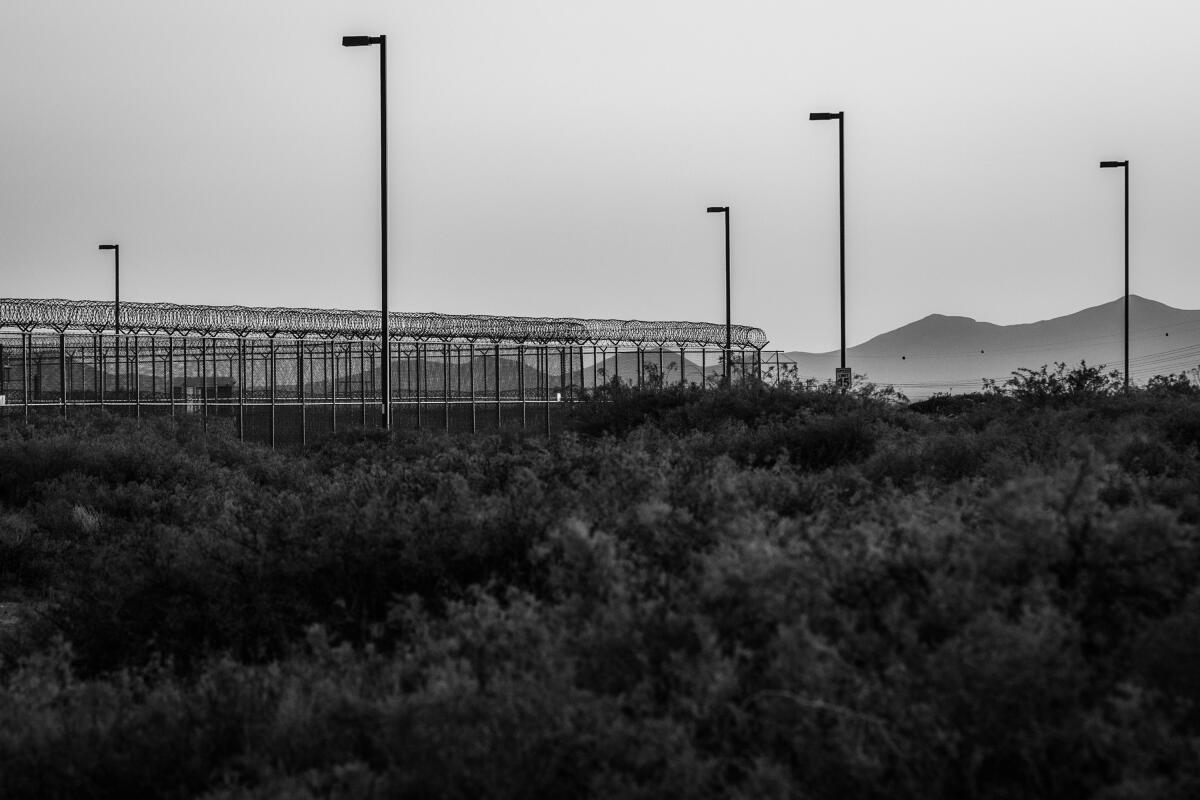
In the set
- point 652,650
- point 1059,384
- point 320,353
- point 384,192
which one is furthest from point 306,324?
point 652,650

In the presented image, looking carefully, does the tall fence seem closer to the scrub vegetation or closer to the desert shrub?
the desert shrub

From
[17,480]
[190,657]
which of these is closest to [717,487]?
[190,657]

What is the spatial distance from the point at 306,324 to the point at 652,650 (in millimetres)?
34824

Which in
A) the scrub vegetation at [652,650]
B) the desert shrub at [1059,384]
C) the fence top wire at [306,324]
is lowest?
the scrub vegetation at [652,650]

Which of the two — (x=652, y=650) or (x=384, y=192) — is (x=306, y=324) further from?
(x=652, y=650)

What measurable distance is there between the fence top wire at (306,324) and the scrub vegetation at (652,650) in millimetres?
26114

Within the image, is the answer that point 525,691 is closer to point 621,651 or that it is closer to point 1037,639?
point 621,651

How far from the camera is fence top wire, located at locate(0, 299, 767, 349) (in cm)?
3509

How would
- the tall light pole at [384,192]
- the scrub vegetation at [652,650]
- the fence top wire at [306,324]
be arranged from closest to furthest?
the scrub vegetation at [652,650] → the tall light pole at [384,192] → the fence top wire at [306,324]

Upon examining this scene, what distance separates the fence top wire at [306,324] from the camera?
115ft

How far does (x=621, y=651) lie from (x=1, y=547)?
12506mm

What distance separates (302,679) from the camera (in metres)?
6.98

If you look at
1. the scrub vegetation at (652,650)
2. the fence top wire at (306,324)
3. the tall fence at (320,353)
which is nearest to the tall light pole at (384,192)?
the tall fence at (320,353)

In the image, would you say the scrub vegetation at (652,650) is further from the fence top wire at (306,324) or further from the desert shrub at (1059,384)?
the fence top wire at (306,324)
